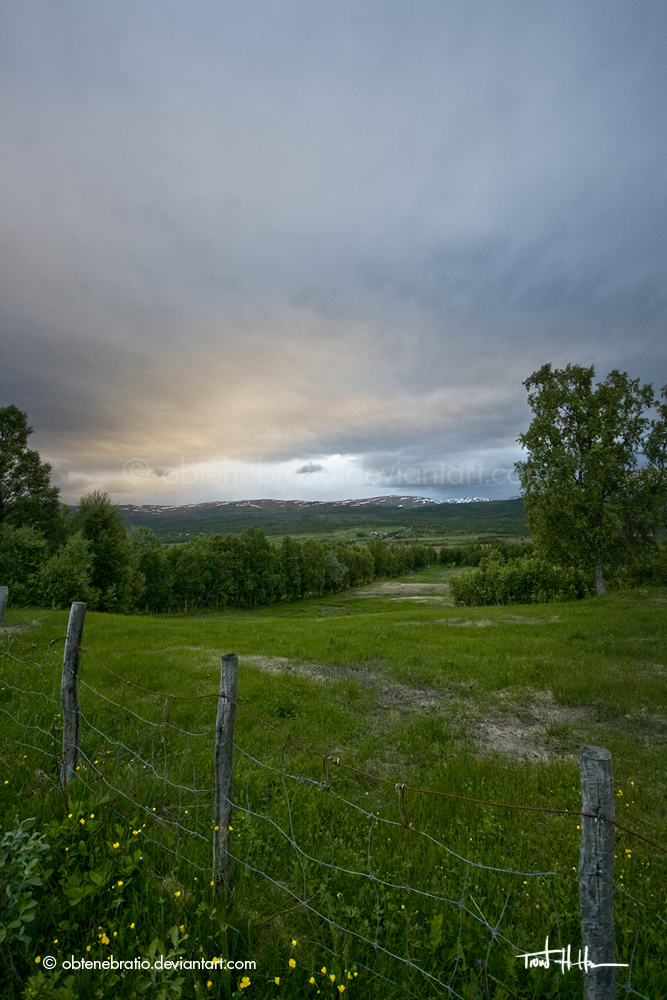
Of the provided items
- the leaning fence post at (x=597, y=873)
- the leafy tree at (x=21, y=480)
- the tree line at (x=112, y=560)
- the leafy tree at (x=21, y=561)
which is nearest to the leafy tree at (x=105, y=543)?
the tree line at (x=112, y=560)

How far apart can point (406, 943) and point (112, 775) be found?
16.2 ft

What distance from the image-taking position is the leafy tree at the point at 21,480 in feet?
120

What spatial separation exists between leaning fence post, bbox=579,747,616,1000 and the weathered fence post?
6027 millimetres

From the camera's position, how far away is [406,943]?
156 inches

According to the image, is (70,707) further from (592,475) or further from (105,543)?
(105,543)

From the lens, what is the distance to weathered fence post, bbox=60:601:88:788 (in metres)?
5.69

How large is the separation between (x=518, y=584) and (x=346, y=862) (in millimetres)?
46214

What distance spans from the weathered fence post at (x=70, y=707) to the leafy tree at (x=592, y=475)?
94.9ft

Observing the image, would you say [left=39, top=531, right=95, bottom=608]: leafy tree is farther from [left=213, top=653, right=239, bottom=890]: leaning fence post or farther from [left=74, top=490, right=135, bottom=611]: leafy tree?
[left=213, top=653, right=239, bottom=890]: leaning fence post

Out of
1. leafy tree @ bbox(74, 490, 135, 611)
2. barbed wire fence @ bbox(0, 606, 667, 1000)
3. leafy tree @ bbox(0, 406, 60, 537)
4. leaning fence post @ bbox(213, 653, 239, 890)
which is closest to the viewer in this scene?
barbed wire fence @ bbox(0, 606, 667, 1000)

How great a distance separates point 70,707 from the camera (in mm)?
5945

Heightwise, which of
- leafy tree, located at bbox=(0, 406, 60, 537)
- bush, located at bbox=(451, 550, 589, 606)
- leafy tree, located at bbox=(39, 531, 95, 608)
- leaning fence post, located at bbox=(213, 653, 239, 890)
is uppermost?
leafy tree, located at bbox=(0, 406, 60, 537)

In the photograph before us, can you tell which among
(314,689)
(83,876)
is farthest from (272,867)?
(314,689)

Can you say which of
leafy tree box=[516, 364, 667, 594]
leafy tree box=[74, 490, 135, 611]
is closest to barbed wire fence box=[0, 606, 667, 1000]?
leafy tree box=[516, 364, 667, 594]
